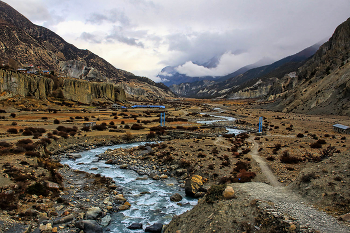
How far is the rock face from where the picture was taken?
53.1 meters

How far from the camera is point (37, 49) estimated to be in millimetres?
118250

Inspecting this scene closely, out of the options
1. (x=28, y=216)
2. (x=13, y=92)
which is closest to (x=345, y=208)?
(x=28, y=216)

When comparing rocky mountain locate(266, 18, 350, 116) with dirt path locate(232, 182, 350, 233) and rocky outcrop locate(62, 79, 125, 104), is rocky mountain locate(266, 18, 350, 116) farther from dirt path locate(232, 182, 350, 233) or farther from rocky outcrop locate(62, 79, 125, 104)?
rocky outcrop locate(62, 79, 125, 104)

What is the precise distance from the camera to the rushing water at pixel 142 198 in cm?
1032

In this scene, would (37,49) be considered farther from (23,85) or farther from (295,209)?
(295,209)

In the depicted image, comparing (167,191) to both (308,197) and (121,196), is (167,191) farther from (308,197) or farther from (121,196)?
(308,197)

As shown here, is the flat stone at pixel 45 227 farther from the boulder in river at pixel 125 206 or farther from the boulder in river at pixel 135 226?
the boulder in river at pixel 125 206

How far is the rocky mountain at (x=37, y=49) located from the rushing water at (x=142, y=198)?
98.4 metres

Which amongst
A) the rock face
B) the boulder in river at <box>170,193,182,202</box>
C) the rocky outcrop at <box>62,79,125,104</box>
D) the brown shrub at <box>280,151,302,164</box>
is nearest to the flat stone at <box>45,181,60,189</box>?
the boulder in river at <box>170,193,182,202</box>

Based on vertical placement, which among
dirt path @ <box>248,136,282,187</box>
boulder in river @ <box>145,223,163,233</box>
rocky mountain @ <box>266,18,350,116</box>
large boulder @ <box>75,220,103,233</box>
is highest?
rocky mountain @ <box>266,18,350,116</box>

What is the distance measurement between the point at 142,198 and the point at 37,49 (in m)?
141

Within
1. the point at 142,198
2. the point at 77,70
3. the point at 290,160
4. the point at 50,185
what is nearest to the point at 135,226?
the point at 142,198

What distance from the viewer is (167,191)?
13.8 metres

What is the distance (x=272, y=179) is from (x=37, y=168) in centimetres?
1654
